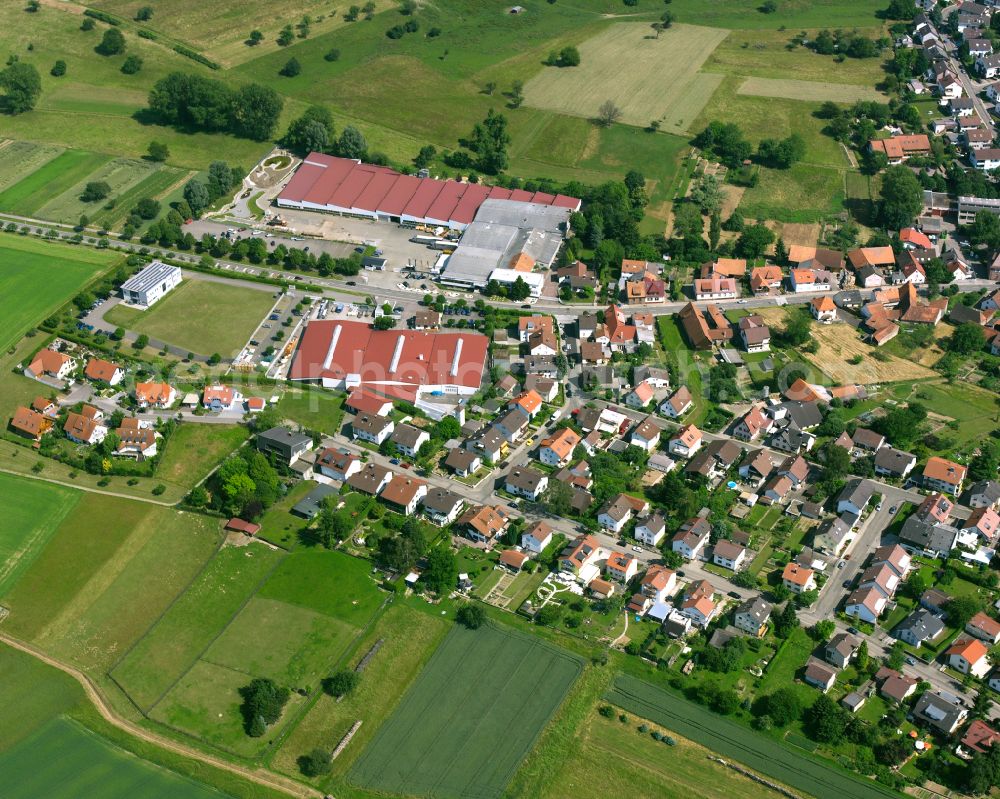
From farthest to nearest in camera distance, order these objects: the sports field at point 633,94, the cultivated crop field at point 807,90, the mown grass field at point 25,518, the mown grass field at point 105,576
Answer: the cultivated crop field at point 807,90, the sports field at point 633,94, the mown grass field at point 25,518, the mown grass field at point 105,576

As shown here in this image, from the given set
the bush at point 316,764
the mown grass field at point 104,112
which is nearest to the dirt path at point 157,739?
the bush at point 316,764

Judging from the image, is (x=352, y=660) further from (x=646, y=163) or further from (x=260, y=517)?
(x=646, y=163)

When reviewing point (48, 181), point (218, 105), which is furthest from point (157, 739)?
point (218, 105)

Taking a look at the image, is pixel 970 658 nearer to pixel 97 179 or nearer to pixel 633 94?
pixel 633 94

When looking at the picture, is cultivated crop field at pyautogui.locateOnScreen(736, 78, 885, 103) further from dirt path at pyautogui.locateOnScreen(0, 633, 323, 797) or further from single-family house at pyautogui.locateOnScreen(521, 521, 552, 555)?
dirt path at pyautogui.locateOnScreen(0, 633, 323, 797)

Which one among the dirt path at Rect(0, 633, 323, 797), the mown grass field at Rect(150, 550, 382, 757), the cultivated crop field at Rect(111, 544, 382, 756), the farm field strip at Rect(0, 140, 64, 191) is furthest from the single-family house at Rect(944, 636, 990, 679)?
the farm field strip at Rect(0, 140, 64, 191)

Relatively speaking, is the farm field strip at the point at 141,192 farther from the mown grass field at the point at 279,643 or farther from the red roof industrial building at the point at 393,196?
the mown grass field at the point at 279,643

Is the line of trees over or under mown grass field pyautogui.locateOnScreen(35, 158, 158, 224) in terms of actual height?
over
